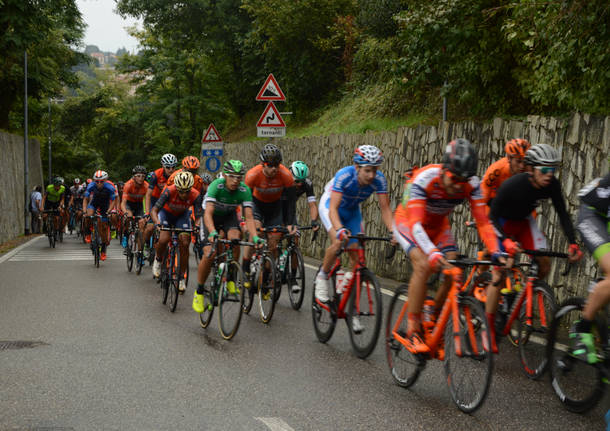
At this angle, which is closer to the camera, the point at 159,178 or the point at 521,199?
the point at 521,199

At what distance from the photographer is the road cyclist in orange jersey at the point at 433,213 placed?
5480mm

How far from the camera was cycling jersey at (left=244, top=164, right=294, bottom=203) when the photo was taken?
32.6 feet

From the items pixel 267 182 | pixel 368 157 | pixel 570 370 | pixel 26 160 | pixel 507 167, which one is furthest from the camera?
pixel 26 160

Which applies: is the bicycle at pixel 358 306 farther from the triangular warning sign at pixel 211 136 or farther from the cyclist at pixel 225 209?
the triangular warning sign at pixel 211 136

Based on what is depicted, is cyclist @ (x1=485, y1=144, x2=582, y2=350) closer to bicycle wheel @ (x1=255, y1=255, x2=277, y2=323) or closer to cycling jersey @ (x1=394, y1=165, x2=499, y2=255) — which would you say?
cycling jersey @ (x1=394, y1=165, x2=499, y2=255)

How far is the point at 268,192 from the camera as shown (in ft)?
33.2

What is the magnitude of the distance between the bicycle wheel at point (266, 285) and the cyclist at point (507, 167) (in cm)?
262

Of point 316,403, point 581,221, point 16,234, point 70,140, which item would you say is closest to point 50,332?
point 316,403

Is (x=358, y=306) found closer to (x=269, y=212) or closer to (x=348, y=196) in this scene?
(x=348, y=196)

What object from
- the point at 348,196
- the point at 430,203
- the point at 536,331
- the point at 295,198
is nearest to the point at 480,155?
the point at 295,198

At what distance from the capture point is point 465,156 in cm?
545

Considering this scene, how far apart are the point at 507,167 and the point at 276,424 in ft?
12.4

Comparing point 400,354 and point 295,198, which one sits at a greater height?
point 295,198

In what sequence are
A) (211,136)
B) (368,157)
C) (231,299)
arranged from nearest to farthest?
(368,157) → (231,299) → (211,136)
